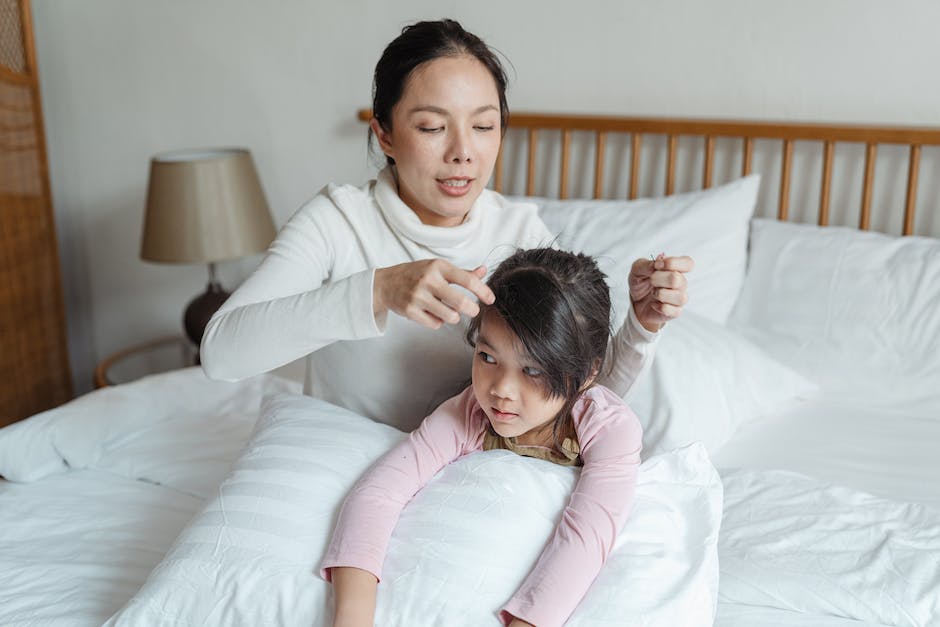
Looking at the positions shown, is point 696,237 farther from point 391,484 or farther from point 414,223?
point 391,484

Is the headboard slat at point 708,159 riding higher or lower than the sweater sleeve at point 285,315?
higher

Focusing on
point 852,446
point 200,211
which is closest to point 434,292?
point 852,446

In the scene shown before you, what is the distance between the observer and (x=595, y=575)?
961mm

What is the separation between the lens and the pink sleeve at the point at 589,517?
0.91 m

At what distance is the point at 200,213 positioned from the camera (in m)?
2.33

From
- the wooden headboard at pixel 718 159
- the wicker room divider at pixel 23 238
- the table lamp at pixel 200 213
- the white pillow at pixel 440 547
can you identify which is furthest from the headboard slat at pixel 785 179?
the wicker room divider at pixel 23 238

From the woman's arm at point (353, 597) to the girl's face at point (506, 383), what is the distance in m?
0.24

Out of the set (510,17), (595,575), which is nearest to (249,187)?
(510,17)

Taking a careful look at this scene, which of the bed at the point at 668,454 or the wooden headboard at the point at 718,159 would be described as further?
the wooden headboard at the point at 718,159

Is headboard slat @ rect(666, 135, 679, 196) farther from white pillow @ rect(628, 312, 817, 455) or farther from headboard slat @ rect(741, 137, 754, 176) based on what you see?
white pillow @ rect(628, 312, 817, 455)

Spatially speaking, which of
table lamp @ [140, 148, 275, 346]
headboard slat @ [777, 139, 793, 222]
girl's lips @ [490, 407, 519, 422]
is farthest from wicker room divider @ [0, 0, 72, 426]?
headboard slat @ [777, 139, 793, 222]

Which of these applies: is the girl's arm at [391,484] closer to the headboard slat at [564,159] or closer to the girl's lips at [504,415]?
the girl's lips at [504,415]

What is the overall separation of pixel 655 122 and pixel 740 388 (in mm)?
713

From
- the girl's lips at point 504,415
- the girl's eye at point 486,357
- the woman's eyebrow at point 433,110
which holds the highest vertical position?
the woman's eyebrow at point 433,110
